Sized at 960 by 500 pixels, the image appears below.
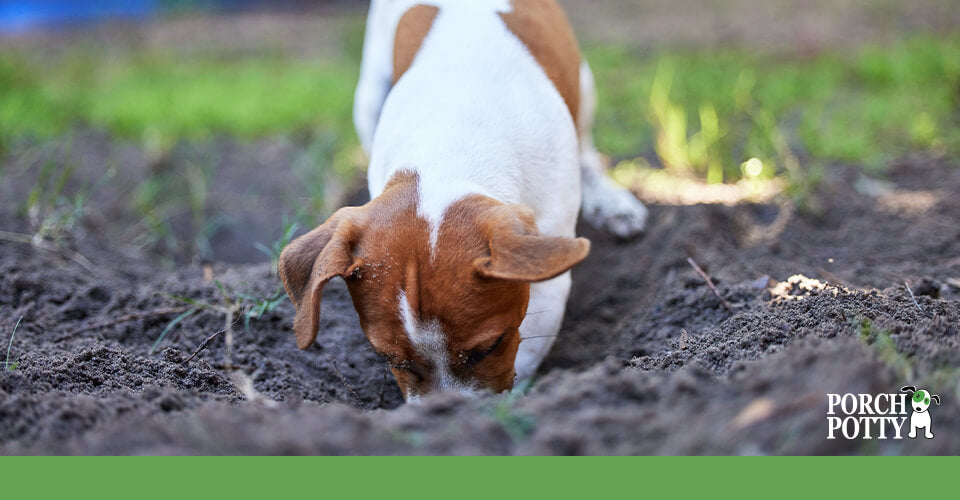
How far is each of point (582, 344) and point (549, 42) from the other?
1.46m

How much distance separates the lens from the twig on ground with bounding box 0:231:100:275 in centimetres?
388

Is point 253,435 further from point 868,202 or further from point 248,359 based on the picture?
point 868,202

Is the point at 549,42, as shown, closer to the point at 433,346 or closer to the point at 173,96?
the point at 433,346

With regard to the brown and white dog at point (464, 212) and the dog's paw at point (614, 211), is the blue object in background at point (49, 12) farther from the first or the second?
the dog's paw at point (614, 211)

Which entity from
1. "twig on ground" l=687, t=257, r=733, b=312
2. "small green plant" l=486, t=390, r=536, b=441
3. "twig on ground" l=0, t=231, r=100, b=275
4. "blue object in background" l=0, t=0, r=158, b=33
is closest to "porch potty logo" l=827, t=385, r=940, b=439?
"small green plant" l=486, t=390, r=536, b=441

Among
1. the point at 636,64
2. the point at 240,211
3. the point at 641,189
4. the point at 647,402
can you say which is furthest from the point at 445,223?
the point at 636,64

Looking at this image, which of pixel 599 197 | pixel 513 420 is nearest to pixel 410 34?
pixel 599 197

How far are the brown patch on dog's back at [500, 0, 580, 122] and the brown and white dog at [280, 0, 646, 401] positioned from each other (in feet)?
0.03

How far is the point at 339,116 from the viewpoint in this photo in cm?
699

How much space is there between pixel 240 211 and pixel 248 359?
2.38 metres

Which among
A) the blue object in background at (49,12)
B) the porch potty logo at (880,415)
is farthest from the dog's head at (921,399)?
the blue object in background at (49,12)

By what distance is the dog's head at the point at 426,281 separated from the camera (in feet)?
8.43

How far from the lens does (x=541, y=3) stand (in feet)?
13.6

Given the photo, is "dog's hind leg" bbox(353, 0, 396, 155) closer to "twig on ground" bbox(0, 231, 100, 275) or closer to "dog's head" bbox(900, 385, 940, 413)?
"twig on ground" bbox(0, 231, 100, 275)
